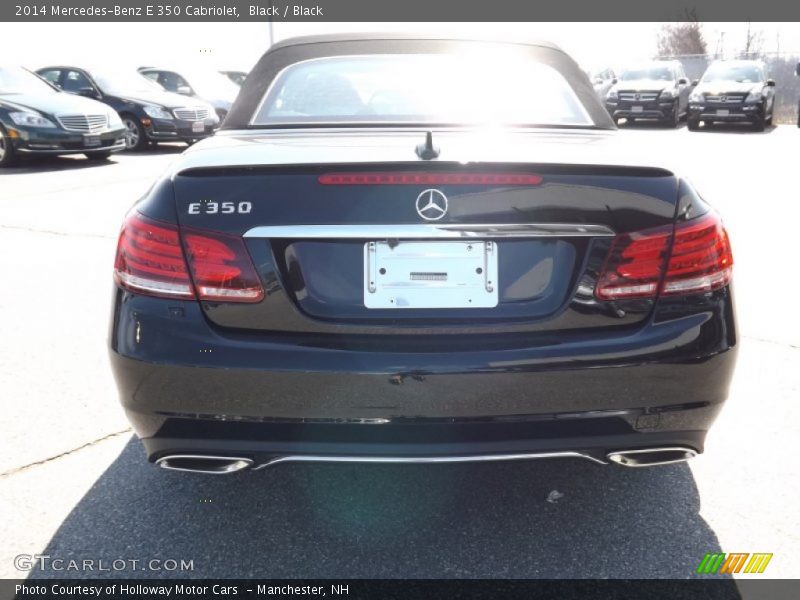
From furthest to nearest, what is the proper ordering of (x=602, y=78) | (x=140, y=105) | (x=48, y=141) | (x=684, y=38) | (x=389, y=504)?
(x=684, y=38) → (x=602, y=78) → (x=140, y=105) → (x=48, y=141) → (x=389, y=504)

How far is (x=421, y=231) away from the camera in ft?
7.35

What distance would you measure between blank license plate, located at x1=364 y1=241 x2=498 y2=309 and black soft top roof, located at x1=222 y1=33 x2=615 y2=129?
1461 mm

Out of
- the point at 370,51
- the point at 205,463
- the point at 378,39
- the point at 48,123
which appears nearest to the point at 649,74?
the point at 48,123

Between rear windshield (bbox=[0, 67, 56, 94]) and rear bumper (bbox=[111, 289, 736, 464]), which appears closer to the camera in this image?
rear bumper (bbox=[111, 289, 736, 464])

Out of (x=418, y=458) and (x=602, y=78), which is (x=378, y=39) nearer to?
(x=418, y=458)

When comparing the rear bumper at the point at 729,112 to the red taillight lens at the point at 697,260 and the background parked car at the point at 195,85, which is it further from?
the red taillight lens at the point at 697,260

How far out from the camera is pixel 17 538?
8.81ft

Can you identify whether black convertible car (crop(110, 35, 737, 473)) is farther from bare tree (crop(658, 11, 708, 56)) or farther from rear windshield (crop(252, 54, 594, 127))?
bare tree (crop(658, 11, 708, 56))

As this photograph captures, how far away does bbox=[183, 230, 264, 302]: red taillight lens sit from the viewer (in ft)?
7.59

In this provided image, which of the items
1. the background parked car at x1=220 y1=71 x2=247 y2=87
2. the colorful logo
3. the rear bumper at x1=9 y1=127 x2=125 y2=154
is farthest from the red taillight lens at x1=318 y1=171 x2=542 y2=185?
the background parked car at x1=220 y1=71 x2=247 y2=87

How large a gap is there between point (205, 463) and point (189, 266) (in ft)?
1.87

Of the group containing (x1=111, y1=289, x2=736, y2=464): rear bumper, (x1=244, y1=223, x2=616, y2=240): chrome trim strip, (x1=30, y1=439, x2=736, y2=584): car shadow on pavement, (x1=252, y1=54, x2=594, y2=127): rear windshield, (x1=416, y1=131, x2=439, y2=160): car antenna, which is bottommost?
(x1=30, y1=439, x2=736, y2=584): car shadow on pavement

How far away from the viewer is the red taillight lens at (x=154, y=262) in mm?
2373

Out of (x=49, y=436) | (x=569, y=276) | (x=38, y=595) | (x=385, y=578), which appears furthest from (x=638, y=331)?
(x=49, y=436)
